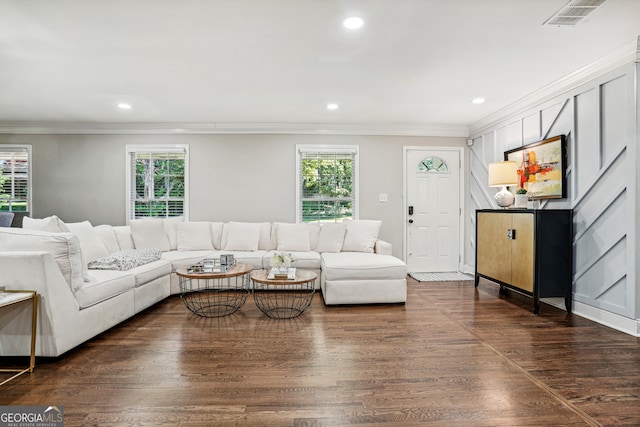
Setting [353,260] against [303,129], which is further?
[303,129]

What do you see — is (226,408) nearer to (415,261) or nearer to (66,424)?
(66,424)

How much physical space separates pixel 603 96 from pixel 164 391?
14.2 feet

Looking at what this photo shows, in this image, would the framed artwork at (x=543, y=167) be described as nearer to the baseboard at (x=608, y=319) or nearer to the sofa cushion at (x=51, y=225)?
the baseboard at (x=608, y=319)

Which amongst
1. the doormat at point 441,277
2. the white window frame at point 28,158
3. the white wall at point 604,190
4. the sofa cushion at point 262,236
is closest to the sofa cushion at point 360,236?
the doormat at point 441,277

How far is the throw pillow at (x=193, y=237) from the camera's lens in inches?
177

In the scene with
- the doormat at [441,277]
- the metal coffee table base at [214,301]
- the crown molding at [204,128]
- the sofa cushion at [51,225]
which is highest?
the crown molding at [204,128]

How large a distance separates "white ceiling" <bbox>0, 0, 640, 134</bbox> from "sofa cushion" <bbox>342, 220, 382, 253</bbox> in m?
1.62

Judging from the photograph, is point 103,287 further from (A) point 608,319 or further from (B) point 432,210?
(B) point 432,210

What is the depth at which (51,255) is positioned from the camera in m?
2.16

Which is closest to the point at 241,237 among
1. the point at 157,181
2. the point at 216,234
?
the point at 216,234

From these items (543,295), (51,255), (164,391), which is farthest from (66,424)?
(543,295)

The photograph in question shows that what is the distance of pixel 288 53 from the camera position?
2758 mm

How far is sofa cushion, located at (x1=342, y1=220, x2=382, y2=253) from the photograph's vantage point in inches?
178

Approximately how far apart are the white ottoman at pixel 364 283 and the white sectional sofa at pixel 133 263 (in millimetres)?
11
